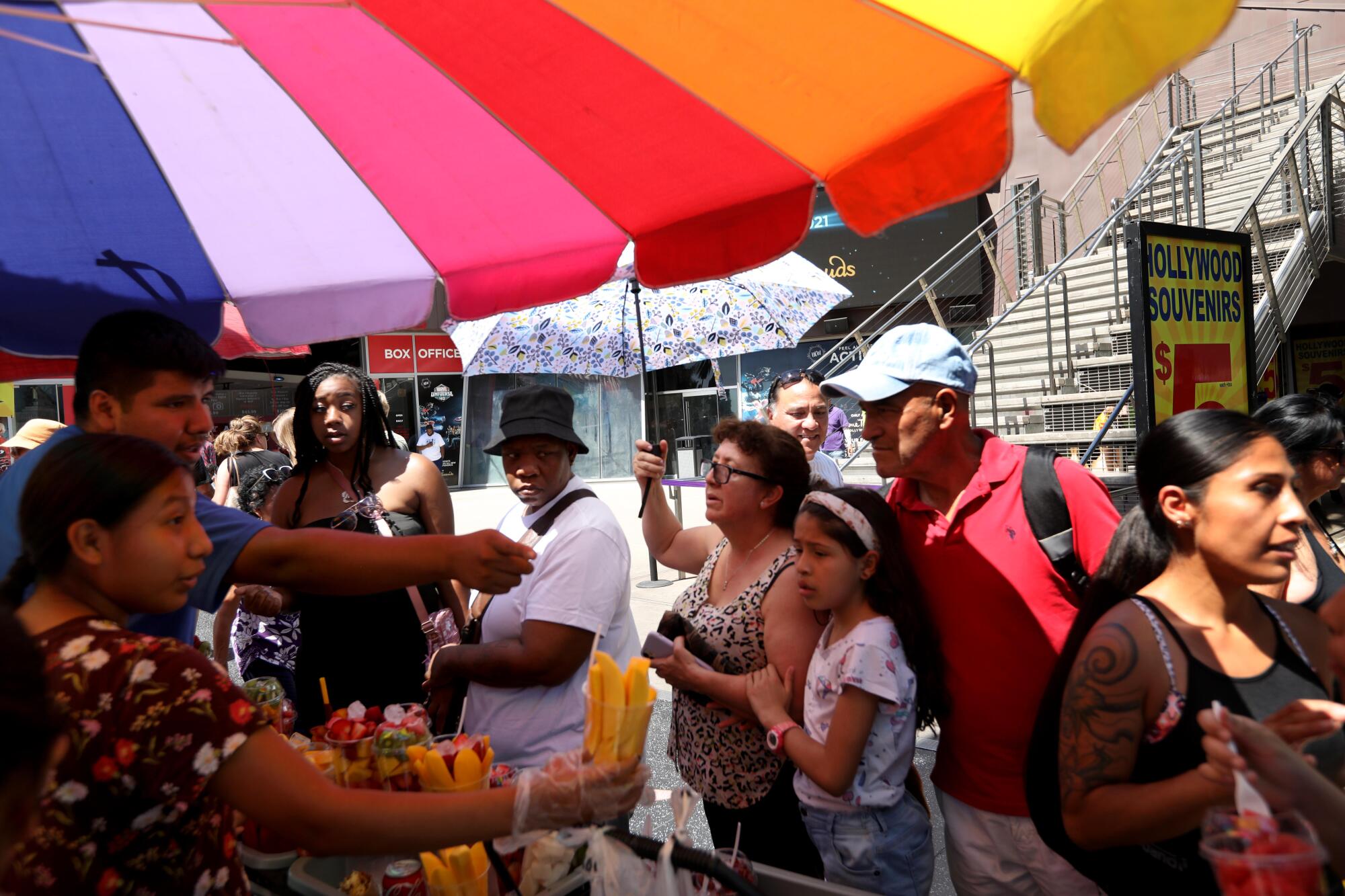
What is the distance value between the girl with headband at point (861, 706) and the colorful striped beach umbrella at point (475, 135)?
84 centimetres

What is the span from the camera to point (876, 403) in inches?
103

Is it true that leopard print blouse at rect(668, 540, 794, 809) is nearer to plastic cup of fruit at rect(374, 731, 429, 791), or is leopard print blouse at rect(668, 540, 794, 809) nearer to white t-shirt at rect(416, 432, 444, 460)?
plastic cup of fruit at rect(374, 731, 429, 791)

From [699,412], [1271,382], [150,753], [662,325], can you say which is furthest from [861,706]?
[699,412]

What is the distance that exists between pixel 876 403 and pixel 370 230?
1.91m

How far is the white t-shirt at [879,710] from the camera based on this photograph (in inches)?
92.6

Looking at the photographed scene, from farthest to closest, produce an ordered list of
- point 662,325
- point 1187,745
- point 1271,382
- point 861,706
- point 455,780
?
point 1271,382, point 662,325, point 861,706, point 455,780, point 1187,745

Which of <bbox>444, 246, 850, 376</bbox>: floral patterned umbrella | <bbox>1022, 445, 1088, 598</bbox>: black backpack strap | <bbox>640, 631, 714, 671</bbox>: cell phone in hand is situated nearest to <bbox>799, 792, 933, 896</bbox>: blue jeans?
<bbox>640, 631, 714, 671</bbox>: cell phone in hand

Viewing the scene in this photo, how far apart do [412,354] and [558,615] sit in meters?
22.0

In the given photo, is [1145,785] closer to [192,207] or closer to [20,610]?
[20,610]

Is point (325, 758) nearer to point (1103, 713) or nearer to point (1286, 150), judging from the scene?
point (1103, 713)

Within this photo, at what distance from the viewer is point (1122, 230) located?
46.2ft

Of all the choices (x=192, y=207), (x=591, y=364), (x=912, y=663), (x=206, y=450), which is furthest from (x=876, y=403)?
(x=206, y=450)

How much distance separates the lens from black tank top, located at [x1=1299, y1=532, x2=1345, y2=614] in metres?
2.99

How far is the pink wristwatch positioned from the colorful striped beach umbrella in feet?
4.25
